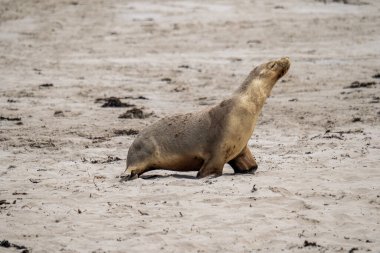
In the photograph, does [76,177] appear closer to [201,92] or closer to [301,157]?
[301,157]

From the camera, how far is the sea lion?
668cm

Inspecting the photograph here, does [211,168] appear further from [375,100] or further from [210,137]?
[375,100]

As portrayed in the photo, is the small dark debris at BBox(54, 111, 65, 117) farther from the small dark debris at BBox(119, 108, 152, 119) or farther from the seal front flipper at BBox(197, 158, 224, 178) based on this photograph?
the seal front flipper at BBox(197, 158, 224, 178)

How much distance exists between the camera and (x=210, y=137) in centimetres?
670

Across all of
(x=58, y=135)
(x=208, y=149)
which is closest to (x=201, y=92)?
(x=58, y=135)

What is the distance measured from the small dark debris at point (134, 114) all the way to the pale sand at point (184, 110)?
0.18 meters

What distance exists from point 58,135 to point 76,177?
92.8 inches

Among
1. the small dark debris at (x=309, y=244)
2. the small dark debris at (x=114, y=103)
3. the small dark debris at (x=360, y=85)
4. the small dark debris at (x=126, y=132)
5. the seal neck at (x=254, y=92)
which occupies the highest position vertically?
the seal neck at (x=254, y=92)

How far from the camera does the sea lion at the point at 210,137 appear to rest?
6680 mm

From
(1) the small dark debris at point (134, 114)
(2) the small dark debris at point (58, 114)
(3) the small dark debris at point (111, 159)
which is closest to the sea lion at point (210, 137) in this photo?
(3) the small dark debris at point (111, 159)

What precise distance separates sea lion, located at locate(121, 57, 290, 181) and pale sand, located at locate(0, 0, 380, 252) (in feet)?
0.57

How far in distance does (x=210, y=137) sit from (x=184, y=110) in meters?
4.26

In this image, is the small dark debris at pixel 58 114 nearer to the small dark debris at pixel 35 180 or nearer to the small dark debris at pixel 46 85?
the small dark debris at pixel 46 85

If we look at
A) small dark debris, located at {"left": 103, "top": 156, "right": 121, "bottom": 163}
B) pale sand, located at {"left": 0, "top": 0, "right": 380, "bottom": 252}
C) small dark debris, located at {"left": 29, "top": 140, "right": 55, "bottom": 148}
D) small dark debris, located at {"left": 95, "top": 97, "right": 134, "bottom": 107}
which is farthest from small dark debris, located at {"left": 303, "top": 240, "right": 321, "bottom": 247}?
small dark debris, located at {"left": 95, "top": 97, "right": 134, "bottom": 107}
